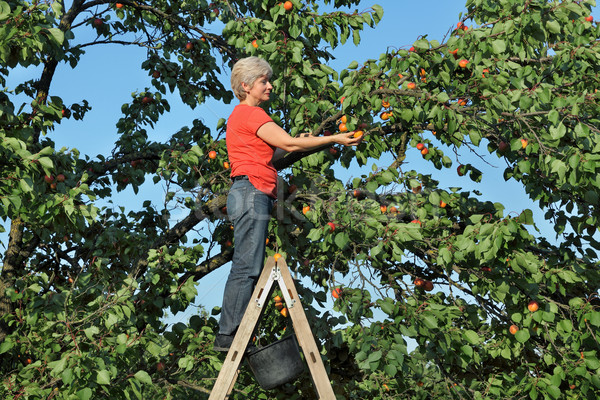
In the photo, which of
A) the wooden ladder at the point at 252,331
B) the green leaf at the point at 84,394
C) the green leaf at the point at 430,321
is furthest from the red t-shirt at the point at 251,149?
the green leaf at the point at 84,394

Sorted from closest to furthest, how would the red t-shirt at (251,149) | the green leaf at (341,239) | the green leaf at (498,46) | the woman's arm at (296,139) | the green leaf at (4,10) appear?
1. the woman's arm at (296,139)
2. the red t-shirt at (251,149)
3. the green leaf at (341,239)
4. the green leaf at (4,10)
5. the green leaf at (498,46)

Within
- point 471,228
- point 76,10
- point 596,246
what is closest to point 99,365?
point 471,228

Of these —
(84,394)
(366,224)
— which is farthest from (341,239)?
(84,394)

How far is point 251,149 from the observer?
4.31 metres

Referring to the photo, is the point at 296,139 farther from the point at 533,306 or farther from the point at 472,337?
the point at 533,306

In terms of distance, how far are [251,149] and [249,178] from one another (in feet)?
0.72

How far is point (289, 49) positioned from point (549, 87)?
2.19 metres

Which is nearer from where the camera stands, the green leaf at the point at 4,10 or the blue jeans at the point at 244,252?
the blue jeans at the point at 244,252

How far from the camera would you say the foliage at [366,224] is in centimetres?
481

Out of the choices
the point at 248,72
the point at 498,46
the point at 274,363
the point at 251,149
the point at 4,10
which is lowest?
the point at 274,363

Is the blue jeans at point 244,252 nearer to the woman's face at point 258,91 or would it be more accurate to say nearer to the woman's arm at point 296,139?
the woman's arm at point 296,139

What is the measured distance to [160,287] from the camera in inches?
234

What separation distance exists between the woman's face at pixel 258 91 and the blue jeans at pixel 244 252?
0.69 metres

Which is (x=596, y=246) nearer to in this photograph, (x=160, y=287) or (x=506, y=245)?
(x=506, y=245)
